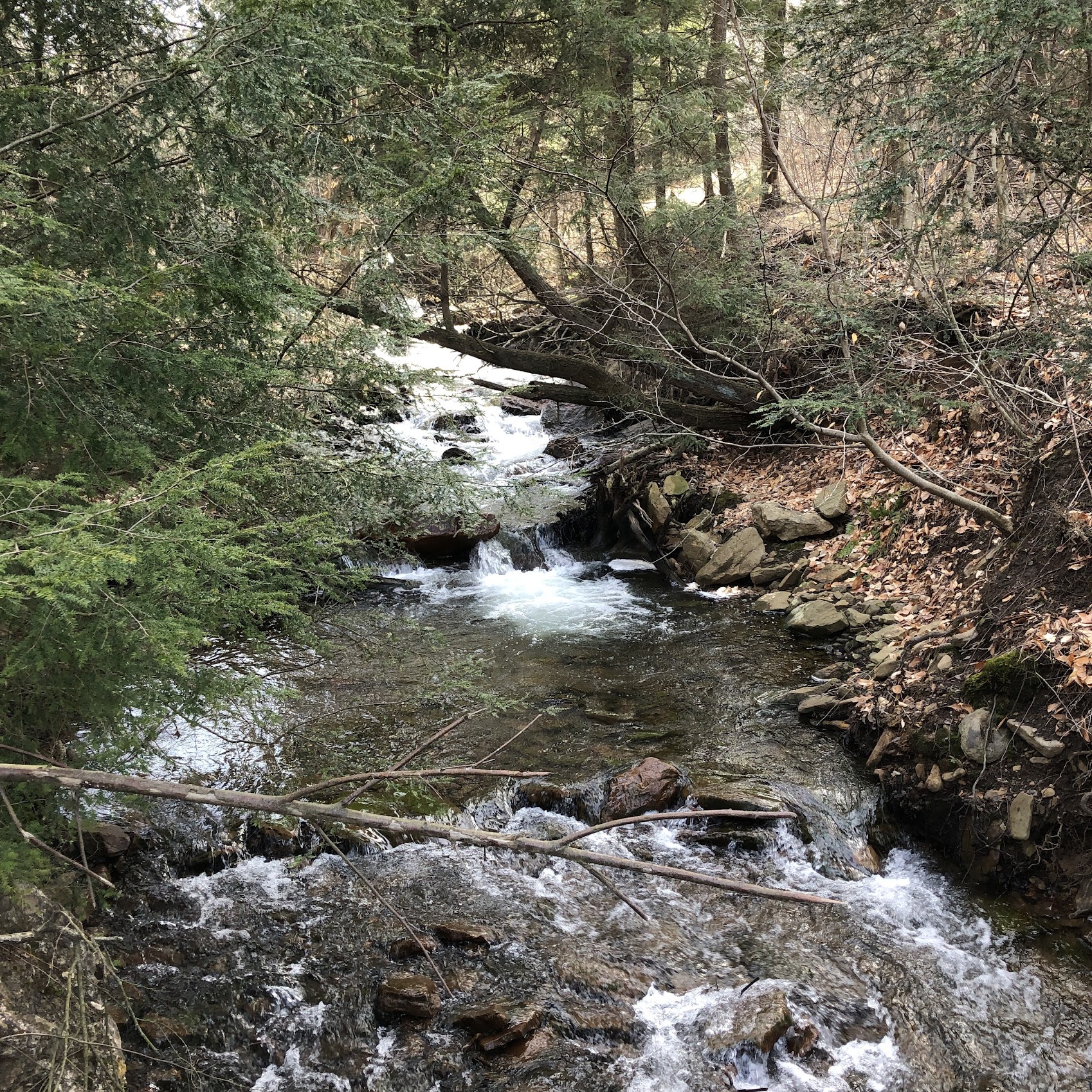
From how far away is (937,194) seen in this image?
557cm

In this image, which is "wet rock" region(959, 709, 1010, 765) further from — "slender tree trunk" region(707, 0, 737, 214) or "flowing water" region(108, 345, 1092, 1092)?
"slender tree trunk" region(707, 0, 737, 214)

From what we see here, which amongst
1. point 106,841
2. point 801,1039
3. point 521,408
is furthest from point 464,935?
point 521,408

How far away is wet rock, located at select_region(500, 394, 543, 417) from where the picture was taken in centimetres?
1656

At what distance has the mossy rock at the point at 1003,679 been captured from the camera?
5.31 metres

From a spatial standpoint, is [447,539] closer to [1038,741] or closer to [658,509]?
[658,509]

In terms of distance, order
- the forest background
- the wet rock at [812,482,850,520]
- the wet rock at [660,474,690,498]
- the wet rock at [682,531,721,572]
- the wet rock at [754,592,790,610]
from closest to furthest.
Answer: the forest background → the wet rock at [754,592,790,610] → the wet rock at [812,482,850,520] → the wet rock at [682,531,721,572] → the wet rock at [660,474,690,498]

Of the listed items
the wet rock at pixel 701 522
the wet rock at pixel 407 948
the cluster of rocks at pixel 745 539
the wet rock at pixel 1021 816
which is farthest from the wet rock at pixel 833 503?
the wet rock at pixel 407 948

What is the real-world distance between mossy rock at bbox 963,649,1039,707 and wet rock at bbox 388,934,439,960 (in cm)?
Answer: 393

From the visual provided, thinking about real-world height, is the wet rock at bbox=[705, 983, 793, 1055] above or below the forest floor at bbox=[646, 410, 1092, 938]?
below

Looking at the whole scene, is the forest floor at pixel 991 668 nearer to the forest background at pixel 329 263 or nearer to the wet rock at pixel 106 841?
the forest background at pixel 329 263

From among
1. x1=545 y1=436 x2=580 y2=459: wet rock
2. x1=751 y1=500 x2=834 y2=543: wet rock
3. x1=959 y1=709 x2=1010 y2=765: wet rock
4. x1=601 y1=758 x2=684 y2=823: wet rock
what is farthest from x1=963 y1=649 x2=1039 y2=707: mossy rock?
x1=545 y1=436 x2=580 y2=459: wet rock

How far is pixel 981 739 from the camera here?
5.29m

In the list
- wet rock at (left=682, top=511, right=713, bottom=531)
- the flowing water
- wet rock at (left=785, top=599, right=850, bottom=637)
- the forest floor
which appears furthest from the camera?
wet rock at (left=682, top=511, right=713, bottom=531)

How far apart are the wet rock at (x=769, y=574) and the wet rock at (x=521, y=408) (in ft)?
25.4
